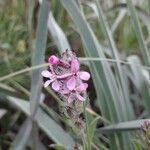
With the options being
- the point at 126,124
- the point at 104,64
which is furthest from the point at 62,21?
the point at 126,124

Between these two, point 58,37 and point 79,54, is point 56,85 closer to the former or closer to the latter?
point 58,37

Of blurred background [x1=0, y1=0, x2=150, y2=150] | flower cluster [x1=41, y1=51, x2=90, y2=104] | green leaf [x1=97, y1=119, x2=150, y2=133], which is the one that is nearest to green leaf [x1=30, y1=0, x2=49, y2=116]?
blurred background [x1=0, y1=0, x2=150, y2=150]

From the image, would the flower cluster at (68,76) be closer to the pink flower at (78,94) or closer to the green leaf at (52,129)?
the pink flower at (78,94)

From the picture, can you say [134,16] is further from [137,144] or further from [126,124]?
[137,144]

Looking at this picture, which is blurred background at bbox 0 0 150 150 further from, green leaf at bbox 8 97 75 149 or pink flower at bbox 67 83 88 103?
pink flower at bbox 67 83 88 103

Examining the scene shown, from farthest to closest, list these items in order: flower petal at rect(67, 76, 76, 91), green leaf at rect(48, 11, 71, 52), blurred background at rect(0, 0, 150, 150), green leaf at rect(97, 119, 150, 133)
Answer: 1. green leaf at rect(48, 11, 71, 52)
2. blurred background at rect(0, 0, 150, 150)
3. green leaf at rect(97, 119, 150, 133)
4. flower petal at rect(67, 76, 76, 91)

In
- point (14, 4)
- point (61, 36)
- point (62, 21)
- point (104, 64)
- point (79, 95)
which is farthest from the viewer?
point (14, 4)

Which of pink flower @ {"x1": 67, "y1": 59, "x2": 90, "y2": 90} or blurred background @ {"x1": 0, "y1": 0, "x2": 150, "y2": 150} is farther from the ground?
pink flower @ {"x1": 67, "y1": 59, "x2": 90, "y2": 90}

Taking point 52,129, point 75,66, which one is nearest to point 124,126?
point 52,129
